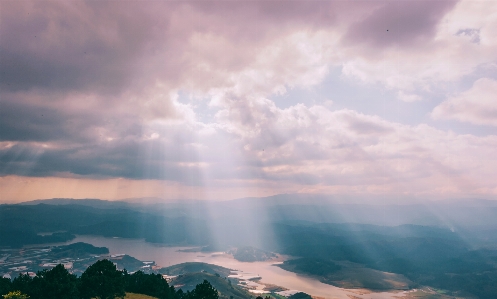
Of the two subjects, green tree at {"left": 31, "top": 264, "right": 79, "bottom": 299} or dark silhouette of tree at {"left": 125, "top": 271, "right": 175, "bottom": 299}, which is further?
dark silhouette of tree at {"left": 125, "top": 271, "right": 175, "bottom": 299}

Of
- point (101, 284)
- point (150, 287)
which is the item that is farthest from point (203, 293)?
point (150, 287)

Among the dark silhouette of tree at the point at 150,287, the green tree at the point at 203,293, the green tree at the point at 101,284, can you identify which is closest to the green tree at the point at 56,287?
the green tree at the point at 101,284

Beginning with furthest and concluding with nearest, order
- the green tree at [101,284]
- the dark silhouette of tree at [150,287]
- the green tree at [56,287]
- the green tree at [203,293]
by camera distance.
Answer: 1. the dark silhouette of tree at [150,287]
2. the green tree at [203,293]
3. the green tree at [101,284]
4. the green tree at [56,287]

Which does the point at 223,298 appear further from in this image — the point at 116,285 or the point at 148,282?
the point at 116,285

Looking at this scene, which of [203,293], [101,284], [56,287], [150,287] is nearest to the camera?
[56,287]

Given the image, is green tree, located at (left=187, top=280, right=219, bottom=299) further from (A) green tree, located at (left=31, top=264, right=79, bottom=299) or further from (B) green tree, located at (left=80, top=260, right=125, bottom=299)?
(A) green tree, located at (left=31, top=264, right=79, bottom=299)

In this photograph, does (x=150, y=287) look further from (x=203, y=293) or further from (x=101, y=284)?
(x=203, y=293)

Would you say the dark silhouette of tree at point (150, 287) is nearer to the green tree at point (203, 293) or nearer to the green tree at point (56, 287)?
the green tree at point (203, 293)

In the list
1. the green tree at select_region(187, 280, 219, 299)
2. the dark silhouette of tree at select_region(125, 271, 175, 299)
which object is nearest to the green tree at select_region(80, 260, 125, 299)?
the green tree at select_region(187, 280, 219, 299)

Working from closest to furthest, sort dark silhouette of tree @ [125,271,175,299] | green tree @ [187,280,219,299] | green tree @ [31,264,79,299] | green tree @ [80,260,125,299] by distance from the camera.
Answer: green tree @ [31,264,79,299]
green tree @ [80,260,125,299]
green tree @ [187,280,219,299]
dark silhouette of tree @ [125,271,175,299]
